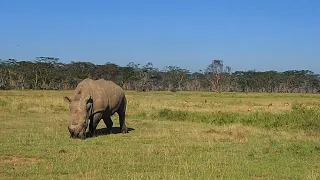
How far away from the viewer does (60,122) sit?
82.8ft

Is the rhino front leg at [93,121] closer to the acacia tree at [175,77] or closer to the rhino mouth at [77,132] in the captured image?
the rhino mouth at [77,132]

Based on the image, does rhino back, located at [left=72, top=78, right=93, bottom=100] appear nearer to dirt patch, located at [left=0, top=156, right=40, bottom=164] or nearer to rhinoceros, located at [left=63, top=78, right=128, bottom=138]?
rhinoceros, located at [left=63, top=78, right=128, bottom=138]

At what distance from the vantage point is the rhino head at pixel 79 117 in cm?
1838

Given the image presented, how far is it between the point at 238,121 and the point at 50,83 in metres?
93.4

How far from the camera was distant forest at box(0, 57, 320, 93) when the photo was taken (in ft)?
365

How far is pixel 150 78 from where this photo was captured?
136125 mm

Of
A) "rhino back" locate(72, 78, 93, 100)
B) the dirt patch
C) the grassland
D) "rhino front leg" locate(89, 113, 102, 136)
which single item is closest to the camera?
the grassland

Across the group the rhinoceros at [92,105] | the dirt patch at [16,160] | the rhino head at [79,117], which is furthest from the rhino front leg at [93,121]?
the dirt patch at [16,160]

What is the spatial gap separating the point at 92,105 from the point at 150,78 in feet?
383

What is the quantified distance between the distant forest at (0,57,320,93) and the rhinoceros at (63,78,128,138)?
90.9m

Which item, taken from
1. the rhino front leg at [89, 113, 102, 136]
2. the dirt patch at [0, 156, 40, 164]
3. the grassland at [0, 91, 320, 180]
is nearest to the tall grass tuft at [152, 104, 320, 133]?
the grassland at [0, 91, 320, 180]

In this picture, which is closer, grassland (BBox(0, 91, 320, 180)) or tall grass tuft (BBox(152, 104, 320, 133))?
grassland (BBox(0, 91, 320, 180))

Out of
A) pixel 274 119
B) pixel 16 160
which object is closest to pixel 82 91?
pixel 16 160

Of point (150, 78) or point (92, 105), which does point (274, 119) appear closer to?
point (92, 105)
